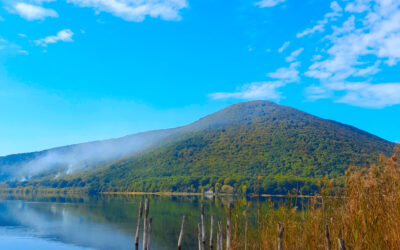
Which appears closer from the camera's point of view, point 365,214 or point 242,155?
point 365,214

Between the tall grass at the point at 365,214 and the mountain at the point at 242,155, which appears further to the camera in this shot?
the mountain at the point at 242,155

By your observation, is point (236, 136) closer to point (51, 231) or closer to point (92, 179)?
point (92, 179)

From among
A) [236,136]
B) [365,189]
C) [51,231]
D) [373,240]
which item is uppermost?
[236,136]

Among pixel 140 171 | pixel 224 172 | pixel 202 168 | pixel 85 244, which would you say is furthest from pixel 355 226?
pixel 140 171

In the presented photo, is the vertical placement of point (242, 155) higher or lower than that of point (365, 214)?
higher

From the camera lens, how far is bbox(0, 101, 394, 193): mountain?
10919cm

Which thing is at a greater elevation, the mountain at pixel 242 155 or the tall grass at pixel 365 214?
the mountain at pixel 242 155

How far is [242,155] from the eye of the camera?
132 m

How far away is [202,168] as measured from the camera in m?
130

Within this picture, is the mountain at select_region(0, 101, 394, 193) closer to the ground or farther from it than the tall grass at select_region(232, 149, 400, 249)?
farther from it

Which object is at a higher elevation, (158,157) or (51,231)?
(158,157)

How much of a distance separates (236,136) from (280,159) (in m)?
34.3

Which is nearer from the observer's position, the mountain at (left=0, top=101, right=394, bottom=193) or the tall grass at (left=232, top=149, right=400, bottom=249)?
the tall grass at (left=232, top=149, right=400, bottom=249)

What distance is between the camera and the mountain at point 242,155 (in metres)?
109
